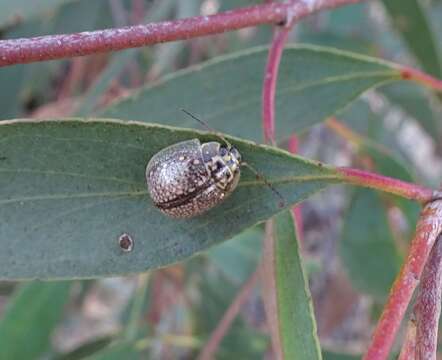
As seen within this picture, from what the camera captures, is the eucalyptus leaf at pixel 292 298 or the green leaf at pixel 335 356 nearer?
the eucalyptus leaf at pixel 292 298

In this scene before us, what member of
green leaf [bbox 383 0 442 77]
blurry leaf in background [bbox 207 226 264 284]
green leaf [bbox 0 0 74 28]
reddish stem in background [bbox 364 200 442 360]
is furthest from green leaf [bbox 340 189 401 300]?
reddish stem in background [bbox 364 200 442 360]

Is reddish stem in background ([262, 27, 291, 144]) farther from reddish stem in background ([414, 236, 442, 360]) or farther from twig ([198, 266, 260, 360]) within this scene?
twig ([198, 266, 260, 360])

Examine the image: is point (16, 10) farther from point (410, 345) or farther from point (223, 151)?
point (410, 345)

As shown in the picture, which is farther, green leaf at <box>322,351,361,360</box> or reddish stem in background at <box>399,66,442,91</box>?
green leaf at <box>322,351,361,360</box>

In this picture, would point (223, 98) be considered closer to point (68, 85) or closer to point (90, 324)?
point (68, 85)

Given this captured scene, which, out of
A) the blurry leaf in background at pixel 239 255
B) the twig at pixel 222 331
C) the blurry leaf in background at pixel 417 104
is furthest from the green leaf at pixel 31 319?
the blurry leaf in background at pixel 417 104

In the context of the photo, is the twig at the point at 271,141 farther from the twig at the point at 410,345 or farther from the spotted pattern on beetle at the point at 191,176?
the twig at the point at 410,345

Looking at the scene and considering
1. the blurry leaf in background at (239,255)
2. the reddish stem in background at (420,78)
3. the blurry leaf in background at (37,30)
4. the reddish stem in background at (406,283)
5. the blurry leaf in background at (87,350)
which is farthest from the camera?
the blurry leaf in background at (37,30)
